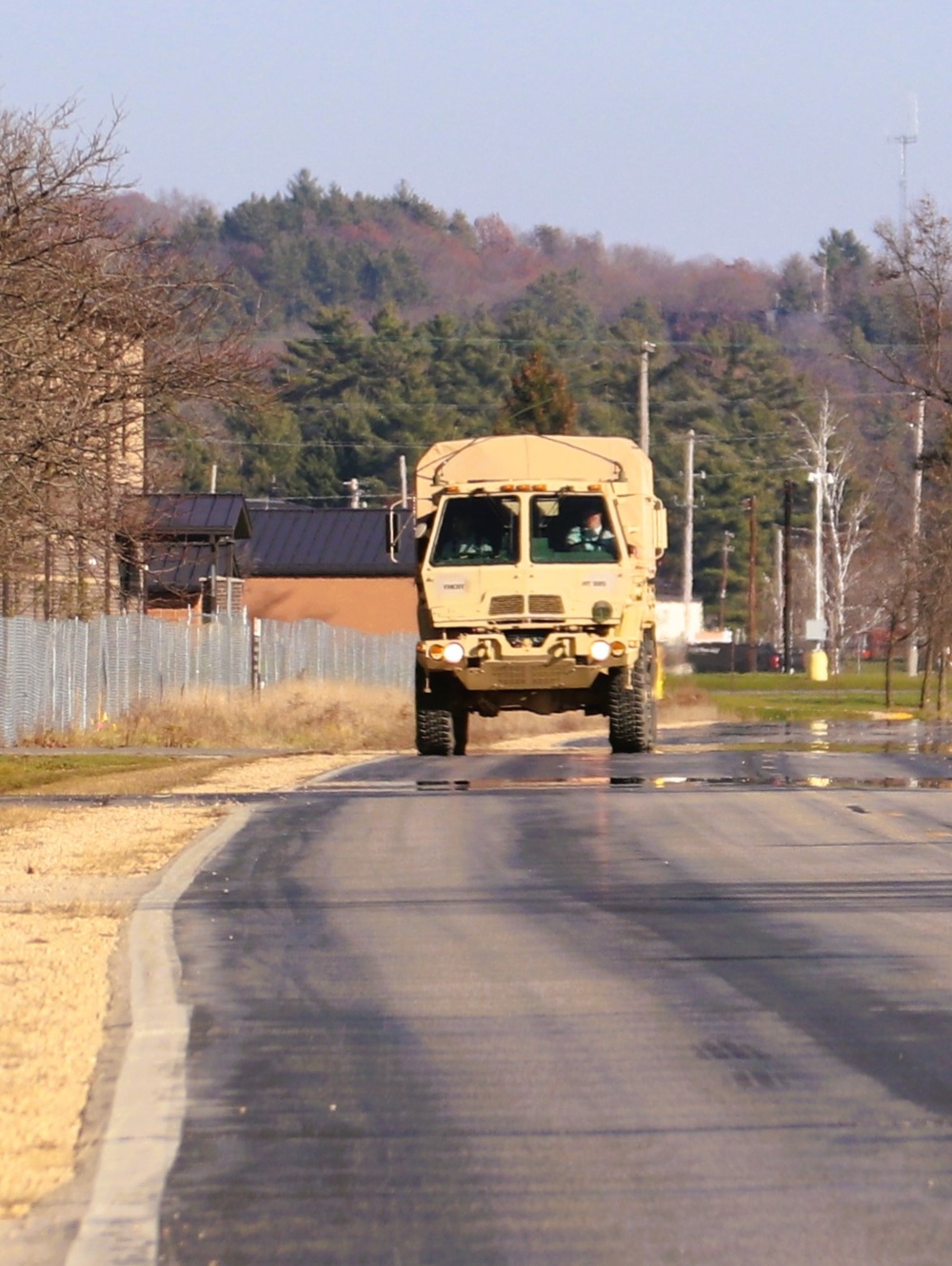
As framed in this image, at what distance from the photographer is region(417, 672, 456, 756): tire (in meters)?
24.5

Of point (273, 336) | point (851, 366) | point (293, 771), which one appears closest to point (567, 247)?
point (851, 366)

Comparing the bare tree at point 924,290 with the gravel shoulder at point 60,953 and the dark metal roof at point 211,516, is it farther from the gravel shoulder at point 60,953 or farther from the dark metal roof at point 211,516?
the gravel shoulder at point 60,953

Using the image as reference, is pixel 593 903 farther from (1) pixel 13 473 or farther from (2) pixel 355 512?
(2) pixel 355 512

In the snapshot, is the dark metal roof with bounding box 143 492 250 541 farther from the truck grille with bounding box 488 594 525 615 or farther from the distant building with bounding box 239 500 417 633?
the truck grille with bounding box 488 594 525 615

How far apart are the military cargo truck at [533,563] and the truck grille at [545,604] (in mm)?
10

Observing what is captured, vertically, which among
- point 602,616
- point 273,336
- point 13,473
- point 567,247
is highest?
point 567,247

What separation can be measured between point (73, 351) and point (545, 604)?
19.3 feet

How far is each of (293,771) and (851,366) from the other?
136205 mm

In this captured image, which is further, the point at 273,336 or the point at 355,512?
the point at 273,336

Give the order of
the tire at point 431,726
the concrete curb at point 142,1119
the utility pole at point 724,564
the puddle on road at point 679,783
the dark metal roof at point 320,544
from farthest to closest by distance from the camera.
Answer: the utility pole at point 724,564, the dark metal roof at point 320,544, the tire at point 431,726, the puddle on road at point 679,783, the concrete curb at point 142,1119

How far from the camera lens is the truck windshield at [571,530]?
2308 centimetres

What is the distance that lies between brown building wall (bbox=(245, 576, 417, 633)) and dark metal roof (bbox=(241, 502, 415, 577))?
0.40 meters

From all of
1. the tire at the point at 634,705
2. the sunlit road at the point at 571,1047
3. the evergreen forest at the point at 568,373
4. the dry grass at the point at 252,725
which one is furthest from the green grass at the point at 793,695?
the sunlit road at the point at 571,1047

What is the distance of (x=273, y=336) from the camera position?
407 ft
